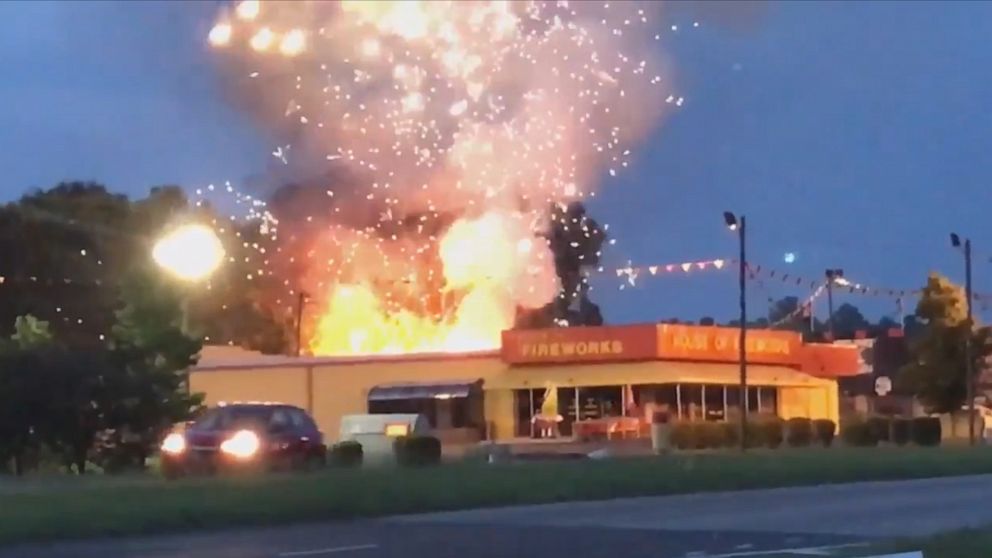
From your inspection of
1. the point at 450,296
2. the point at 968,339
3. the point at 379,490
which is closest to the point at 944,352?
the point at 968,339

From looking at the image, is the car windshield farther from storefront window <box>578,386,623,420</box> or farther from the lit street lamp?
storefront window <box>578,386,623,420</box>

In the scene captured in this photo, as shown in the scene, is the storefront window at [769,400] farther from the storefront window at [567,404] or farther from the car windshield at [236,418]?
the car windshield at [236,418]

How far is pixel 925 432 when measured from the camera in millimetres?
55969

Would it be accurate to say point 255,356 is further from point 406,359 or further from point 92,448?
point 92,448

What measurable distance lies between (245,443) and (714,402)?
119 feet

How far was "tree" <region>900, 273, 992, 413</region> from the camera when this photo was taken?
64.0m

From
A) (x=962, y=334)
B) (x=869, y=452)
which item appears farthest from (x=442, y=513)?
(x=962, y=334)

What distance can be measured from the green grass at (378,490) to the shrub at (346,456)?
11.6 ft

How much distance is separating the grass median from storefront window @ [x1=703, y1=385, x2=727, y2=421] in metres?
26.9

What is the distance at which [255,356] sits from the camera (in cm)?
6700

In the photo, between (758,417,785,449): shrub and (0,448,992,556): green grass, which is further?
(758,417,785,449): shrub

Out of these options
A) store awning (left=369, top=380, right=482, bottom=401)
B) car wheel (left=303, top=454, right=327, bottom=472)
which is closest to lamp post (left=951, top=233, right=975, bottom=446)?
store awning (left=369, top=380, right=482, bottom=401)

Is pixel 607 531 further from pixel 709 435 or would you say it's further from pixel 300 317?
pixel 300 317

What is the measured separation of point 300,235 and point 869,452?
2596 centimetres
